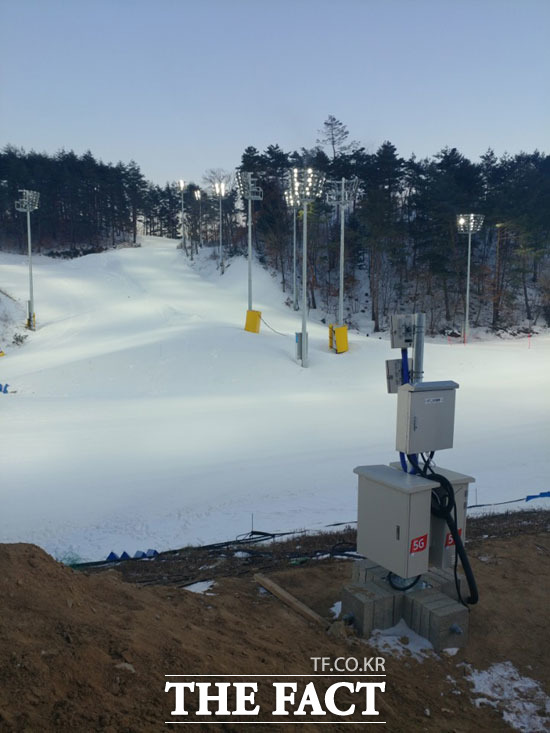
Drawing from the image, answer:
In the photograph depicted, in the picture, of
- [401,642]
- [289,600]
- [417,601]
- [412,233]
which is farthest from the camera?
[412,233]

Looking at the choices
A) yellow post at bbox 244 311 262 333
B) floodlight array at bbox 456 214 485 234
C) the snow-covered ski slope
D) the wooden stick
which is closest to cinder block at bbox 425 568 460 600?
the wooden stick

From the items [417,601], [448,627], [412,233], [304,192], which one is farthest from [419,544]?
[412,233]

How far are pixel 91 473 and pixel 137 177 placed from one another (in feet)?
275

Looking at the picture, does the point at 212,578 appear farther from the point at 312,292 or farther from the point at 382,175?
the point at 382,175

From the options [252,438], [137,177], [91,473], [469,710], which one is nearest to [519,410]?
[252,438]

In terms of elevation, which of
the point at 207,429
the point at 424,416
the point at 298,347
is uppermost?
the point at 424,416

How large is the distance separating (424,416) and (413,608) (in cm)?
169

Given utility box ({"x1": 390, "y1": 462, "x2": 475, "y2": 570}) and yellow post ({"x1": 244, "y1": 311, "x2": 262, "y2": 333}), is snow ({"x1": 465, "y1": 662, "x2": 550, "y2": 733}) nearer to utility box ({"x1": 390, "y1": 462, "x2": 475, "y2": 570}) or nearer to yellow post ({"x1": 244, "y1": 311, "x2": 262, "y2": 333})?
utility box ({"x1": 390, "y1": 462, "x2": 475, "y2": 570})

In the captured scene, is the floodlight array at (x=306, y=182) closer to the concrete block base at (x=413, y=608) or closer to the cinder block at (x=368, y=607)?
the concrete block base at (x=413, y=608)

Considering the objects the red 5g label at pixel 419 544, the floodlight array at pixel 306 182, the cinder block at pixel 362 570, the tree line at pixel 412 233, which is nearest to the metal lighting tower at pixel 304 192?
the floodlight array at pixel 306 182

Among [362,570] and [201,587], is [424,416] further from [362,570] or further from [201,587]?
[201,587]

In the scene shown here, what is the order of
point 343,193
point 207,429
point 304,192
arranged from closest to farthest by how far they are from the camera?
point 207,429 < point 304,192 < point 343,193

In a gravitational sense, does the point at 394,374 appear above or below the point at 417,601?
above

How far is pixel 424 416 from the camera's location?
468cm
